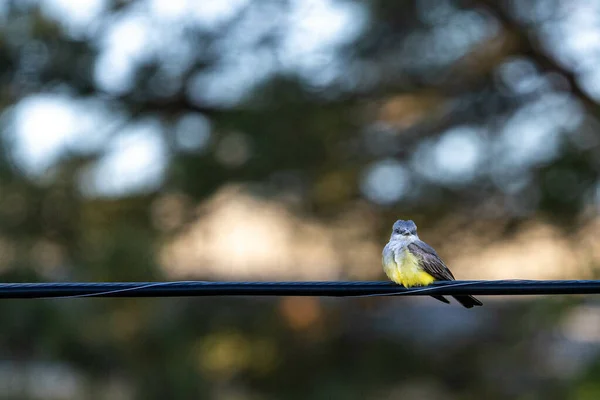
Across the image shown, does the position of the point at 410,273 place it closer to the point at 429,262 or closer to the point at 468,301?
the point at 429,262

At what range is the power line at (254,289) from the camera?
3209 millimetres

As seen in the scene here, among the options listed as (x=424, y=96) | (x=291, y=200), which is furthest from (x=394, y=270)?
(x=424, y=96)

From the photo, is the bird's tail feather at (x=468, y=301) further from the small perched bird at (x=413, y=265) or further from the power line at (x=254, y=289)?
the power line at (x=254, y=289)

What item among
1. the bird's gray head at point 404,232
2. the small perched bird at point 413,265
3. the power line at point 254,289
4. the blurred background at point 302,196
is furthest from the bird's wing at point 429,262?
the blurred background at point 302,196

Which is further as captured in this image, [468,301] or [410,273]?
[410,273]

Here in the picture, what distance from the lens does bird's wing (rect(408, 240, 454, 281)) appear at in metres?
4.43

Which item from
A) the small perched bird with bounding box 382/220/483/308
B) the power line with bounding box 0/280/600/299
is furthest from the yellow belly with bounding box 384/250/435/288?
the power line with bounding box 0/280/600/299

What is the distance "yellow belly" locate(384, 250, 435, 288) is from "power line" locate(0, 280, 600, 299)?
104 centimetres

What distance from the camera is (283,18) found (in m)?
9.19

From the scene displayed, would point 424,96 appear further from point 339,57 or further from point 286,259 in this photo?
point 286,259

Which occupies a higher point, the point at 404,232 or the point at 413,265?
the point at 404,232

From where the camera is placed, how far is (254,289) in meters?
3.26

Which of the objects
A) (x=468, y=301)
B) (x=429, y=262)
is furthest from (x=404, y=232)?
(x=468, y=301)

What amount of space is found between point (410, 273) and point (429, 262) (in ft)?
0.39
